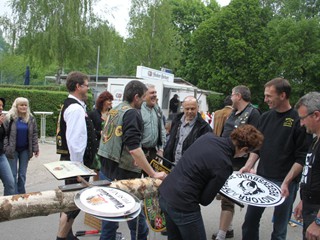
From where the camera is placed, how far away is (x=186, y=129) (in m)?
4.62

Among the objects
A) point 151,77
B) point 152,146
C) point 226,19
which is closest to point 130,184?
point 152,146

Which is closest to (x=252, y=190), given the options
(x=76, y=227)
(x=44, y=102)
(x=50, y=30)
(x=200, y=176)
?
(x=200, y=176)

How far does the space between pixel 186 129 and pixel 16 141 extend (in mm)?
2864

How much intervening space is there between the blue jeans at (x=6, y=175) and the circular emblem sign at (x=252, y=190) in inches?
139

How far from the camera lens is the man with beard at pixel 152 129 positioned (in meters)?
4.71

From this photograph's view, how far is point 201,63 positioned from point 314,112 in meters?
33.1

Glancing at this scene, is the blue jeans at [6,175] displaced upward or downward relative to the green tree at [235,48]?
downward

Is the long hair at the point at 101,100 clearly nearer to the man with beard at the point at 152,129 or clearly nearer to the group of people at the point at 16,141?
the group of people at the point at 16,141

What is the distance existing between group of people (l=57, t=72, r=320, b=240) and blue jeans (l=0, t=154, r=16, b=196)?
1.61m

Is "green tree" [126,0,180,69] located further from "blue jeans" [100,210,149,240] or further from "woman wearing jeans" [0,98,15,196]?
"blue jeans" [100,210,149,240]

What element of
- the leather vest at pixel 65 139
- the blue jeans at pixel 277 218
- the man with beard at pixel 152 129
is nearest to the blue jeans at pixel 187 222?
the blue jeans at pixel 277 218

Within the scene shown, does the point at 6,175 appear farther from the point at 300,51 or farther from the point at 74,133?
the point at 300,51

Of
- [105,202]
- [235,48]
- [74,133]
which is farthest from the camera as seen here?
[235,48]

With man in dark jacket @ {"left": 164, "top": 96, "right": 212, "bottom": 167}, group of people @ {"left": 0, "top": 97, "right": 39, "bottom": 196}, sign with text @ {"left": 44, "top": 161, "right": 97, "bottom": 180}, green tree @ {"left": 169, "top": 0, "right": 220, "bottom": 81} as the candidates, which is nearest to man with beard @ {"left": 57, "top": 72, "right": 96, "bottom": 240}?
sign with text @ {"left": 44, "top": 161, "right": 97, "bottom": 180}
